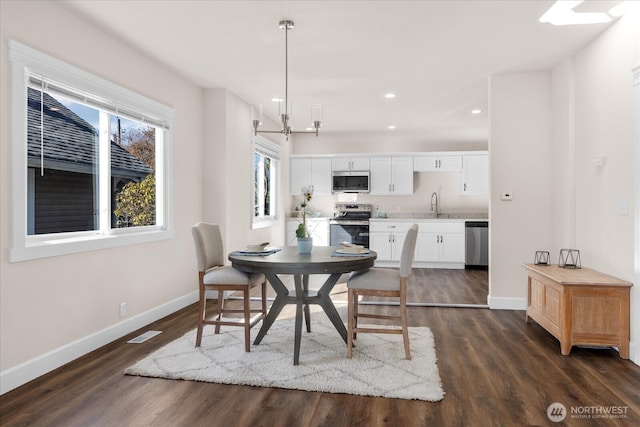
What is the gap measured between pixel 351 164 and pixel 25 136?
5653 millimetres

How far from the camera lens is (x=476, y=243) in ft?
23.4

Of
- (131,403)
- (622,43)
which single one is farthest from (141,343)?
(622,43)

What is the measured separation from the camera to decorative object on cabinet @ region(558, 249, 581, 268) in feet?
12.1

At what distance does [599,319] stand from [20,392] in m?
3.86

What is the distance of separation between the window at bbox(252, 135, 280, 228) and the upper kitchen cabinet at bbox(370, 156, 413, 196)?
180 cm

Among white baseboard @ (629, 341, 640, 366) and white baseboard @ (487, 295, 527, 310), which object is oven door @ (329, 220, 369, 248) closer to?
white baseboard @ (487, 295, 527, 310)

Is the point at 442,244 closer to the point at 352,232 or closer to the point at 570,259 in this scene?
Result: the point at 352,232

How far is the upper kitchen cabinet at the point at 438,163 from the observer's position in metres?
7.46

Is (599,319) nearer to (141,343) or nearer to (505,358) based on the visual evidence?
(505,358)

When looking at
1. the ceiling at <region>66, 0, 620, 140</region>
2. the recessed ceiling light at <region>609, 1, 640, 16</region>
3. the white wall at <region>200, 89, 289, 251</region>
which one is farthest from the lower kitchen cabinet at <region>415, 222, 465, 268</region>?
the recessed ceiling light at <region>609, 1, 640, 16</region>

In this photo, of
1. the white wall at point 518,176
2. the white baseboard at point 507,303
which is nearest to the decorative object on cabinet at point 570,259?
the white wall at point 518,176

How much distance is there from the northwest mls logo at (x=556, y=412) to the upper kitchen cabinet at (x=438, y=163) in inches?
218

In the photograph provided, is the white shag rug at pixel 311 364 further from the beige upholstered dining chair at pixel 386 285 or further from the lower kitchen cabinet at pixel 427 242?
the lower kitchen cabinet at pixel 427 242

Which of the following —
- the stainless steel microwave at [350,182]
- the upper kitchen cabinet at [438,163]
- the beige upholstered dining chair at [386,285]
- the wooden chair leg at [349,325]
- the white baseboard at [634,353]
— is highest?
the upper kitchen cabinet at [438,163]
